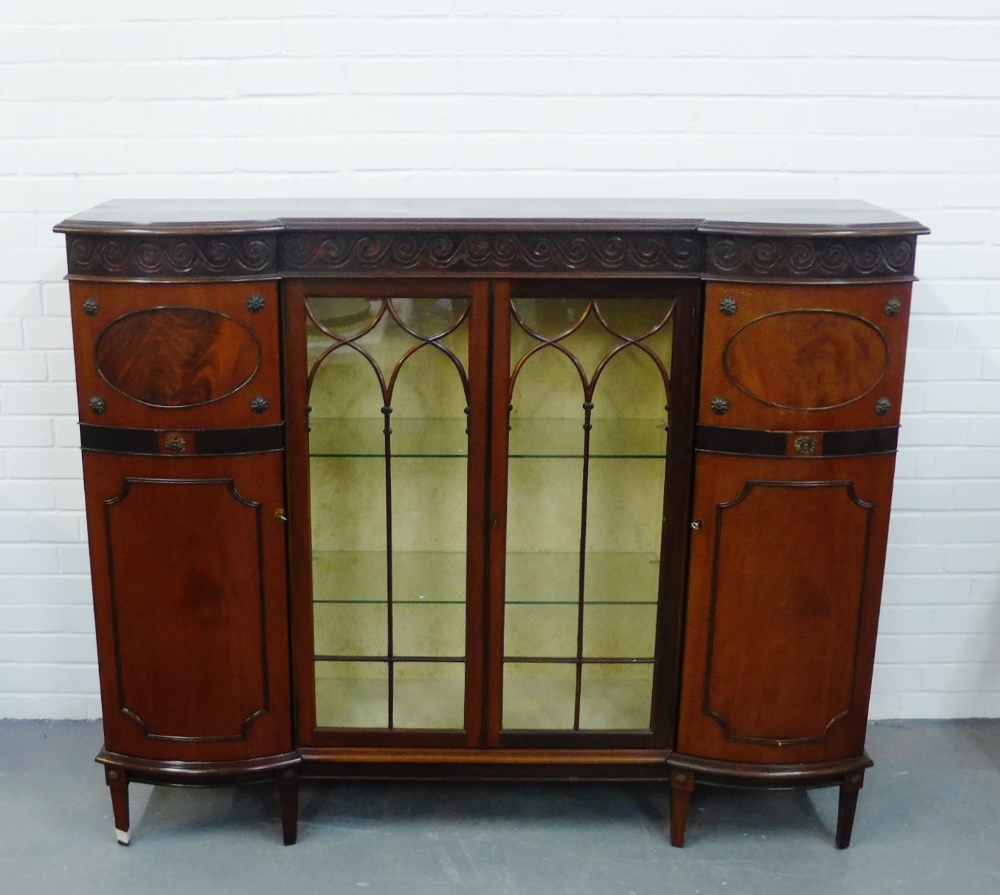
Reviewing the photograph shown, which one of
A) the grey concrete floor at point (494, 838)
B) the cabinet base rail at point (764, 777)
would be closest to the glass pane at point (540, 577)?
the cabinet base rail at point (764, 777)

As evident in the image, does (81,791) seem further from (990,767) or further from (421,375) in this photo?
(990,767)

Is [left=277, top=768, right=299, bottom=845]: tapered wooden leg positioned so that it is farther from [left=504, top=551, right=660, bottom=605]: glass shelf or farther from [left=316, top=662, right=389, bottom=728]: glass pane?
[left=504, top=551, right=660, bottom=605]: glass shelf

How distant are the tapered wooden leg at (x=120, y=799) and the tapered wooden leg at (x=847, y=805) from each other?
5.59 ft

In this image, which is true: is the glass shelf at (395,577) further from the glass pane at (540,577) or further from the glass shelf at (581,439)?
the glass shelf at (581,439)

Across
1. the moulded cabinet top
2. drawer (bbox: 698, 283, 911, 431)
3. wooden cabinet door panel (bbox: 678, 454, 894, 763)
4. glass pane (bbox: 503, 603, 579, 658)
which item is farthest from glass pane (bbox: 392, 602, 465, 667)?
the moulded cabinet top

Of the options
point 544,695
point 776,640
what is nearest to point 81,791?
point 544,695

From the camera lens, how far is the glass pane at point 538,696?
262cm

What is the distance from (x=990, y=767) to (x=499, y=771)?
140cm

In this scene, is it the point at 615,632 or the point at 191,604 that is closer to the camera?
the point at 191,604

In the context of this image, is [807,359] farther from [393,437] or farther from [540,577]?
[393,437]

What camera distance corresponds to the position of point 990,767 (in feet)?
9.86

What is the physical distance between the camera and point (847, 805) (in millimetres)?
2617

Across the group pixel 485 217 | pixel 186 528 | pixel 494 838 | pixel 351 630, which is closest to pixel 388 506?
pixel 351 630

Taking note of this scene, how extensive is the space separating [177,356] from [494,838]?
1.37m
